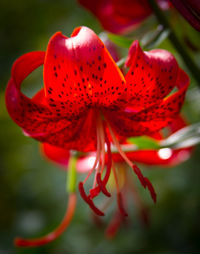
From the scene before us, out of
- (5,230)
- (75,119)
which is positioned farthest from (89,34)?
(5,230)

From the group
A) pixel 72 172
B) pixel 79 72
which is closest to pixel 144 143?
pixel 72 172

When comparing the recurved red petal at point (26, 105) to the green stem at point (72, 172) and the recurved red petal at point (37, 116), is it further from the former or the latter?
the green stem at point (72, 172)

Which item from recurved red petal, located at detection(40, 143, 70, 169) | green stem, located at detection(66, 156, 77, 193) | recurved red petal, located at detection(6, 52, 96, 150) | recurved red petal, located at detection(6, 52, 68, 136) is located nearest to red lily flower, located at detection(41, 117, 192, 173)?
recurved red petal, located at detection(40, 143, 70, 169)

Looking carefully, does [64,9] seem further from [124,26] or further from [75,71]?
[75,71]

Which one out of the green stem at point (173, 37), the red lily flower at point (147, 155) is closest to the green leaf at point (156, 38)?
the green stem at point (173, 37)

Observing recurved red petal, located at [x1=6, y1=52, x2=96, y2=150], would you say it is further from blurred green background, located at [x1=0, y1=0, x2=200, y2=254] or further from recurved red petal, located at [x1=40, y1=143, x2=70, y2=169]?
blurred green background, located at [x1=0, y1=0, x2=200, y2=254]

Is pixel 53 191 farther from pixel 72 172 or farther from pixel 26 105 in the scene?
pixel 26 105
